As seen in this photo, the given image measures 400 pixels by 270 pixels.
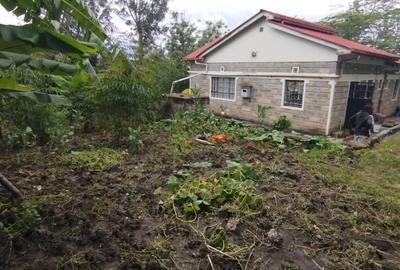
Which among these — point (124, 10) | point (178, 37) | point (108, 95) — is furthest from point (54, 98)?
point (124, 10)

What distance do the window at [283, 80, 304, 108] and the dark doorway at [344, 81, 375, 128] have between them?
5.58 ft

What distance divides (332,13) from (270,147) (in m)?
18.5

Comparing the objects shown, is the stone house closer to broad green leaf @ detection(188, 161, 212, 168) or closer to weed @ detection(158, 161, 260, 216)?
broad green leaf @ detection(188, 161, 212, 168)

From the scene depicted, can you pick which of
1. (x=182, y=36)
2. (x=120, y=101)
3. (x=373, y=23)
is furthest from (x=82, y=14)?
(x=373, y=23)

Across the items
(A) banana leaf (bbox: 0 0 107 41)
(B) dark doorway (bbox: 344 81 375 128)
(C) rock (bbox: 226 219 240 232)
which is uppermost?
(A) banana leaf (bbox: 0 0 107 41)

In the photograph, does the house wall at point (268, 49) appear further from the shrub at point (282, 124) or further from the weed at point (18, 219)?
the weed at point (18, 219)

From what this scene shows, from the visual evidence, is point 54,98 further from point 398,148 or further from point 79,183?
point 398,148

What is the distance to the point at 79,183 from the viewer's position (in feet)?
12.5

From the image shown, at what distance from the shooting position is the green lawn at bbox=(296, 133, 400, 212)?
13.1ft

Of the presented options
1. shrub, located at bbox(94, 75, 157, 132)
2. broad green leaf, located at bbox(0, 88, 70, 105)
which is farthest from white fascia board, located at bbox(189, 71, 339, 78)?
broad green leaf, located at bbox(0, 88, 70, 105)

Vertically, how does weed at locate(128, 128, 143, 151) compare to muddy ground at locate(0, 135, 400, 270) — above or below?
above

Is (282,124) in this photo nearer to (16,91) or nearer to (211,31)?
(16,91)

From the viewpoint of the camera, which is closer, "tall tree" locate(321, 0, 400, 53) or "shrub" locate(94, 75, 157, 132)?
"shrub" locate(94, 75, 157, 132)

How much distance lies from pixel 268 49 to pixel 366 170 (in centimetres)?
632
